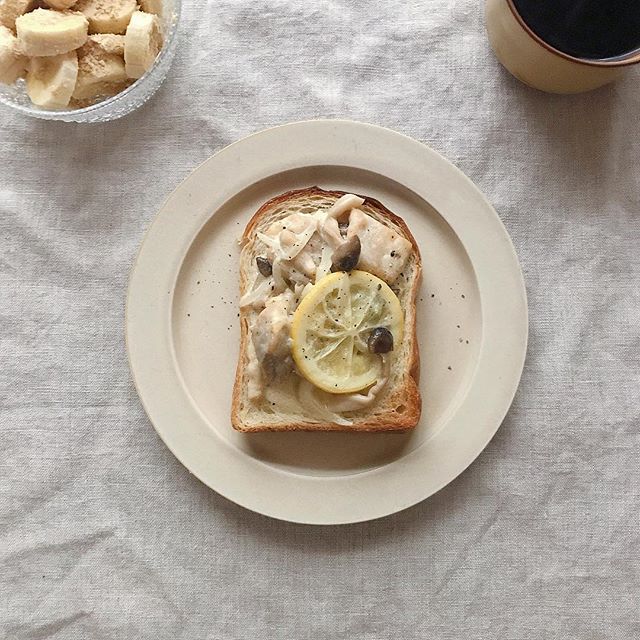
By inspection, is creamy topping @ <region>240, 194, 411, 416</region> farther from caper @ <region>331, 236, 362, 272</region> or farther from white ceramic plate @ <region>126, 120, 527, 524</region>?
white ceramic plate @ <region>126, 120, 527, 524</region>

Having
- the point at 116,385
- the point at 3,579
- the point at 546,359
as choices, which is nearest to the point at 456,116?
the point at 546,359

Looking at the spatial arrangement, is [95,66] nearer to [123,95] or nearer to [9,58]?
[123,95]

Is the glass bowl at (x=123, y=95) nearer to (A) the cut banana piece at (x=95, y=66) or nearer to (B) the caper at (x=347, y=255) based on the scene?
(A) the cut banana piece at (x=95, y=66)

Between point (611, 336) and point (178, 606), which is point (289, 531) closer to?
point (178, 606)

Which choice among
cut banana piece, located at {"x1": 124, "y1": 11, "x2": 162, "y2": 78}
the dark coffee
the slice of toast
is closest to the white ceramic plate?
the slice of toast

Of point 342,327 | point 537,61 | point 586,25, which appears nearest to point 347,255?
point 342,327

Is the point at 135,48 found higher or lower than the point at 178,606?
higher

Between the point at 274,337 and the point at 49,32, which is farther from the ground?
the point at 49,32
